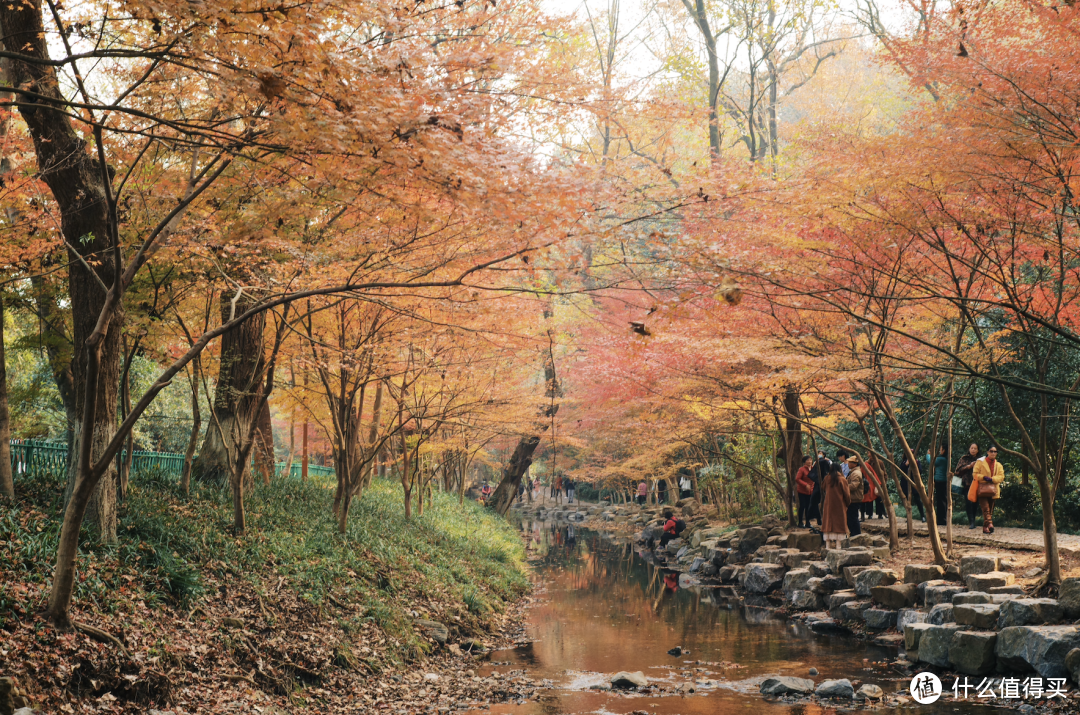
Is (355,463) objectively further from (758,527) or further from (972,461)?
(972,461)

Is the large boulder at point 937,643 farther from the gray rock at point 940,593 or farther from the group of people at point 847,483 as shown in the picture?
the group of people at point 847,483

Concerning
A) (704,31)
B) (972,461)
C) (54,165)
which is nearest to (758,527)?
(972,461)

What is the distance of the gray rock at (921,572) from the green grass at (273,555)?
6.53 metres

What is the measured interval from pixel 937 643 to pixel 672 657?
3199 mm

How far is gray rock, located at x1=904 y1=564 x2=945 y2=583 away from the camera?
34.0ft

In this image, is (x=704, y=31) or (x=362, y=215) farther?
(x=704, y=31)

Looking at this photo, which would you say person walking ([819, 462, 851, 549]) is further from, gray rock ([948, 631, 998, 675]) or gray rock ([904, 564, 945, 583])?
gray rock ([948, 631, 998, 675])

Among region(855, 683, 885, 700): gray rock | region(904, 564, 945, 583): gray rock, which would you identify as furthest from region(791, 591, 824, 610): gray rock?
region(855, 683, 885, 700): gray rock

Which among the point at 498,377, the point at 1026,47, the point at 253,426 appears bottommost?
the point at 253,426

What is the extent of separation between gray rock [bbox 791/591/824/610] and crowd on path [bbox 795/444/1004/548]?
1790 millimetres

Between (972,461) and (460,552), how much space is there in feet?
33.4

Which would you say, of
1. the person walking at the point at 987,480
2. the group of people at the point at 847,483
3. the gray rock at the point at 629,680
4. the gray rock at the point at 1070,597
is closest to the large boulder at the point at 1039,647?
the gray rock at the point at 1070,597

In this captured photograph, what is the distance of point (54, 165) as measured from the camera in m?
6.81

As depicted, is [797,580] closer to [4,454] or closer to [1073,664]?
[1073,664]
